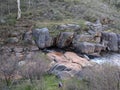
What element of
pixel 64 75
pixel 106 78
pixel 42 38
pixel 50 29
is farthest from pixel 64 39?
→ pixel 106 78

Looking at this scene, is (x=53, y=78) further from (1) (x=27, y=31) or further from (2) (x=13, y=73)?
(1) (x=27, y=31)

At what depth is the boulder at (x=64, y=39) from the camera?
27562 millimetres

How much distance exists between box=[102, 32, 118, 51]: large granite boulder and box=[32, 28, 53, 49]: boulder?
5731 mm

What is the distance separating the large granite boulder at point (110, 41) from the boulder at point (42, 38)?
5.73m

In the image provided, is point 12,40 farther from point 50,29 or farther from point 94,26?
point 94,26

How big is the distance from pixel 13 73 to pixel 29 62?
1825 mm

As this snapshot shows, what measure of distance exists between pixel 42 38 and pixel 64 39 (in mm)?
2176

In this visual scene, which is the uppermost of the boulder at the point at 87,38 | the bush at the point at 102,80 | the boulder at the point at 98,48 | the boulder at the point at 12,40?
the bush at the point at 102,80

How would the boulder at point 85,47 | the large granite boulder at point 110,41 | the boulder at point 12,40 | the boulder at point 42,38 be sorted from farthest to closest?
the large granite boulder at point 110,41
the boulder at point 42,38
the boulder at point 85,47
the boulder at point 12,40

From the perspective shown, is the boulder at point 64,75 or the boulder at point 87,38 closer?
the boulder at point 64,75

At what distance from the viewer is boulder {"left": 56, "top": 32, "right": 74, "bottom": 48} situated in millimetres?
27562

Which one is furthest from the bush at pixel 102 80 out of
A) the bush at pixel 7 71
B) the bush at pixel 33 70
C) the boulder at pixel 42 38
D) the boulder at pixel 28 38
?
the boulder at pixel 28 38

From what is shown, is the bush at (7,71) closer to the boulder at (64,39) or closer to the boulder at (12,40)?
the boulder at (12,40)

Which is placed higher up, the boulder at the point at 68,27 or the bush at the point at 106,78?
the bush at the point at 106,78
